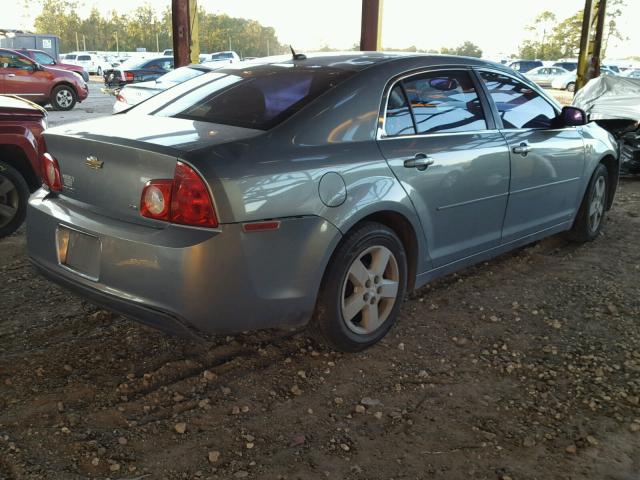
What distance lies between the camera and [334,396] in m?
2.95

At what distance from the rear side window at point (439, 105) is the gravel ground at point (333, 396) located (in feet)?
3.81

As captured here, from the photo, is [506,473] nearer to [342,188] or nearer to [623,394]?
[623,394]

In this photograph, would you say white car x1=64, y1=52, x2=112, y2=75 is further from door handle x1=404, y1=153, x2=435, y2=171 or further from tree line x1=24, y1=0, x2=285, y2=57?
door handle x1=404, y1=153, x2=435, y2=171

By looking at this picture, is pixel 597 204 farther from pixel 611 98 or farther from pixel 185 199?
pixel 611 98

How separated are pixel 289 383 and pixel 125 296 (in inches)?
35.1

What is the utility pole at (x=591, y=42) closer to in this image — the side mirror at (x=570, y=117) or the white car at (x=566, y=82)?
the side mirror at (x=570, y=117)

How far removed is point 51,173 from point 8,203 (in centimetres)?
245

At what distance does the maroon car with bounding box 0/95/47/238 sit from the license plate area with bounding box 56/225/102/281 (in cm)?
249

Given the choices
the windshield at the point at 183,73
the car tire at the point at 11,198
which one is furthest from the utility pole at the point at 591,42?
the car tire at the point at 11,198

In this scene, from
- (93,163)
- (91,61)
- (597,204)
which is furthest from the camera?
(91,61)

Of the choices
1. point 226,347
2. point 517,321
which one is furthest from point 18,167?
point 517,321

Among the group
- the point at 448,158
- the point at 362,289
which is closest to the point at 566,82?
the point at 448,158

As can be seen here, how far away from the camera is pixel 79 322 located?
12.0 feet

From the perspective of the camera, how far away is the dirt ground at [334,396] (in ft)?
8.02
